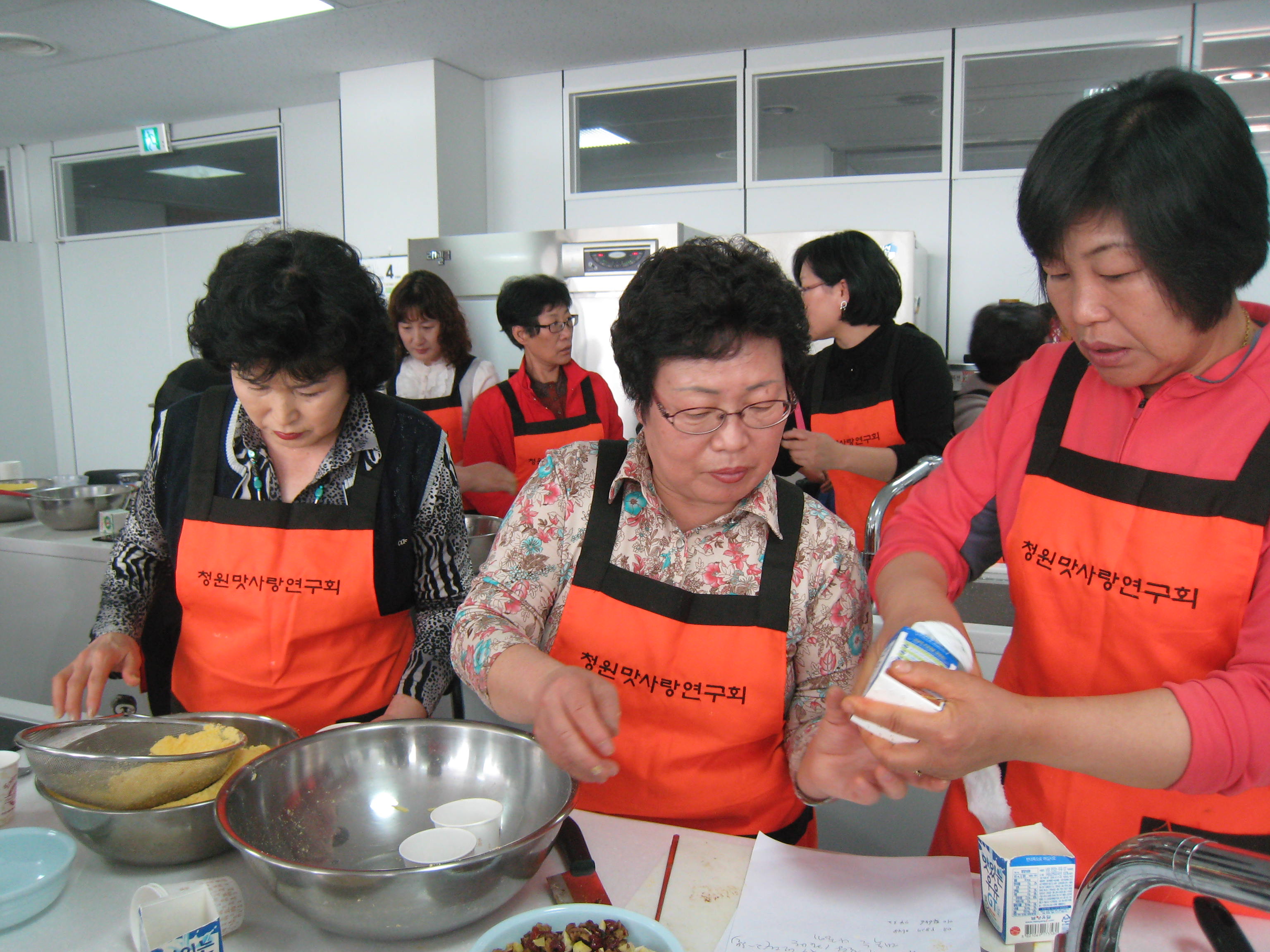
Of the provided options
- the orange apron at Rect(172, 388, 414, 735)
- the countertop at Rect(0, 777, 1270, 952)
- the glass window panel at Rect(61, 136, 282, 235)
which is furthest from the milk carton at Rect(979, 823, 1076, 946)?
the glass window panel at Rect(61, 136, 282, 235)

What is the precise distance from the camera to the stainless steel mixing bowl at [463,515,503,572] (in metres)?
2.55

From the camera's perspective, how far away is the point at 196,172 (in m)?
7.03

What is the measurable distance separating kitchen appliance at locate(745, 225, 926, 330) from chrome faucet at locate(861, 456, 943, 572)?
2.70 metres

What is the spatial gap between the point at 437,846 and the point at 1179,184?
1191 millimetres

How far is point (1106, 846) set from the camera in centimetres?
117

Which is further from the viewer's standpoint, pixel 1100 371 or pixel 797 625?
pixel 797 625

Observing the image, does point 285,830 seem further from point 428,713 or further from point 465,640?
point 428,713

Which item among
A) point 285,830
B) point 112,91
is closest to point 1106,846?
point 285,830

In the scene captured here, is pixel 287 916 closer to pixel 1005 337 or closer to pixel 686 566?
pixel 686 566

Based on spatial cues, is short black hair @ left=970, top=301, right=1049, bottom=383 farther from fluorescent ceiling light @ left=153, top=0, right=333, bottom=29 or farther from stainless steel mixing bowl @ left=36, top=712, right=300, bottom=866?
fluorescent ceiling light @ left=153, top=0, right=333, bottom=29

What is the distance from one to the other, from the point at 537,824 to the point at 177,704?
1006 mm

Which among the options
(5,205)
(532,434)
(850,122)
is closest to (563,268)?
(532,434)

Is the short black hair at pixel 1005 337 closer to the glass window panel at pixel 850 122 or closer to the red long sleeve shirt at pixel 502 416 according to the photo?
the red long sleeve shirt at pixel 502 416

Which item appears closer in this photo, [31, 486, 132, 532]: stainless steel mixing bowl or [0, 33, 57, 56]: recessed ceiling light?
[31, 486, 132, 532]: stainless steel mixing bowl
